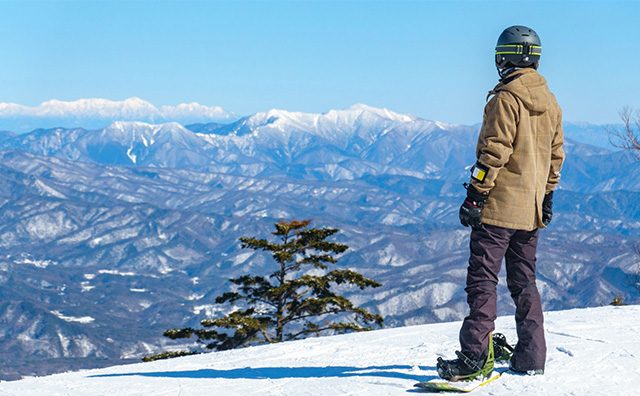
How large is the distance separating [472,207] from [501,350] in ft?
6.65

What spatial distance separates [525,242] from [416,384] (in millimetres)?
1843

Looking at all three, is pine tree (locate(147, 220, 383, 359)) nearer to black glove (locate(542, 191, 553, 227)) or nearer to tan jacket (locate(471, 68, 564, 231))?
black glove (locate(542, 191, 553, 227))

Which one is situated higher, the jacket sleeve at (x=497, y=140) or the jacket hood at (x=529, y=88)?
the jacket hood at (x=529, y=88)

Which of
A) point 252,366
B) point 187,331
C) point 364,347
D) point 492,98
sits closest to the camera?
point 492,98

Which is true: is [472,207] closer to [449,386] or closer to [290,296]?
[449,386]

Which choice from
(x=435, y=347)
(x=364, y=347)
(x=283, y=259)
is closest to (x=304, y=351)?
(x=364, y=347)

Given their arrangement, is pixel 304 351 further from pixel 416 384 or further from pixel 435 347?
pixel 416 384

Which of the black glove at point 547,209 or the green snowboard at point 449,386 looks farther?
the black glove at point 547,209

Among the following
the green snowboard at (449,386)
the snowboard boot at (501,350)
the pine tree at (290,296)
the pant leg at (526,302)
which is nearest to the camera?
the green snowboard at (449,386)

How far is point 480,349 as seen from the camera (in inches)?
269

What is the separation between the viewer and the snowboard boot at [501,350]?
24.7ft

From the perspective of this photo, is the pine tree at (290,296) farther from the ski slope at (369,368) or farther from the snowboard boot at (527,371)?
the snowboard boot at (527,371)

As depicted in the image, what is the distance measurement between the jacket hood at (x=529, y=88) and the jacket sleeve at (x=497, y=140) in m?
0.11

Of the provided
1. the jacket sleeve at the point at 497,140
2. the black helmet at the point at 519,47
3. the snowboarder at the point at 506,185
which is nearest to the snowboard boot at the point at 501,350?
the snowboarder at the point at 506,185
